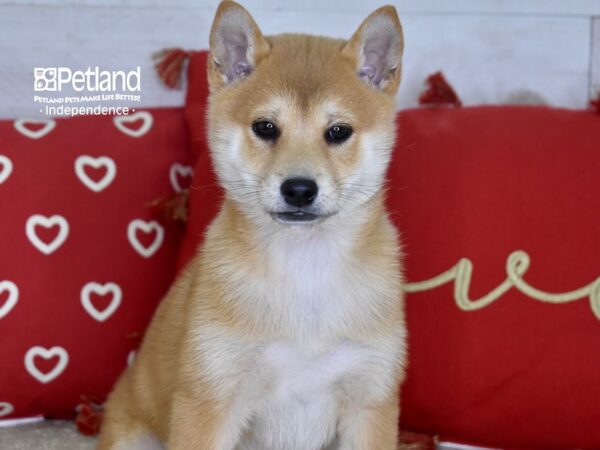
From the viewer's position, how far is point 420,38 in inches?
104

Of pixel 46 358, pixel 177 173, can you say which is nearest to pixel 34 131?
pixel 177 173

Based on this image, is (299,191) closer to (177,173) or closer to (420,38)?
(177,173)

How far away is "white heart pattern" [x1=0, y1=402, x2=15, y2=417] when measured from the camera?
6.98ft

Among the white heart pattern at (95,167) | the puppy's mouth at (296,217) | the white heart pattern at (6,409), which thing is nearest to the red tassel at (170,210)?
the white heart pattern at (95,167)

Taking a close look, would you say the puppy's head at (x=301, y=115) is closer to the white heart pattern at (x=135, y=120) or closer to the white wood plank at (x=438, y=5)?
the white heart pattern at (x=135, y=120)

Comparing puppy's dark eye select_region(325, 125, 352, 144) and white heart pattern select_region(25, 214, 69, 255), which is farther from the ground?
puppy's dark eye select_region(325, 125, 352, 144)

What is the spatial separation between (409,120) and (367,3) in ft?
1.81

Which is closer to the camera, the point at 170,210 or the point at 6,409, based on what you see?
the point at 6,409

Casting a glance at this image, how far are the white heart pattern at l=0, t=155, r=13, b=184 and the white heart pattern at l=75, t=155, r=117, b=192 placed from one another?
16 centimetres

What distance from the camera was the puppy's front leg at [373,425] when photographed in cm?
168

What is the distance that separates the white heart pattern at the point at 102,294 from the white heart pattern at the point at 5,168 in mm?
330

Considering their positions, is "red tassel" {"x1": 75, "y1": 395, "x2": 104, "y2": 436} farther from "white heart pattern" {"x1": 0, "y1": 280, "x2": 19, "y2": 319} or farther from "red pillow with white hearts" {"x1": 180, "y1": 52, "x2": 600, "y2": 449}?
"red pillow with white hearts" {"x1": 180, "y1": 52, "x2": 600, "y2": 449}

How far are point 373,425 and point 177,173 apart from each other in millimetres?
987

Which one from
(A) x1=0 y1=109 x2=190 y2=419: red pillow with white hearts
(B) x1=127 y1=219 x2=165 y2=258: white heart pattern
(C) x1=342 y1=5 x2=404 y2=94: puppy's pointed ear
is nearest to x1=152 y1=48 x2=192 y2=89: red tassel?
(A) x1=0 y1=109 x2=190 y2=419: red pillow with white hearts
